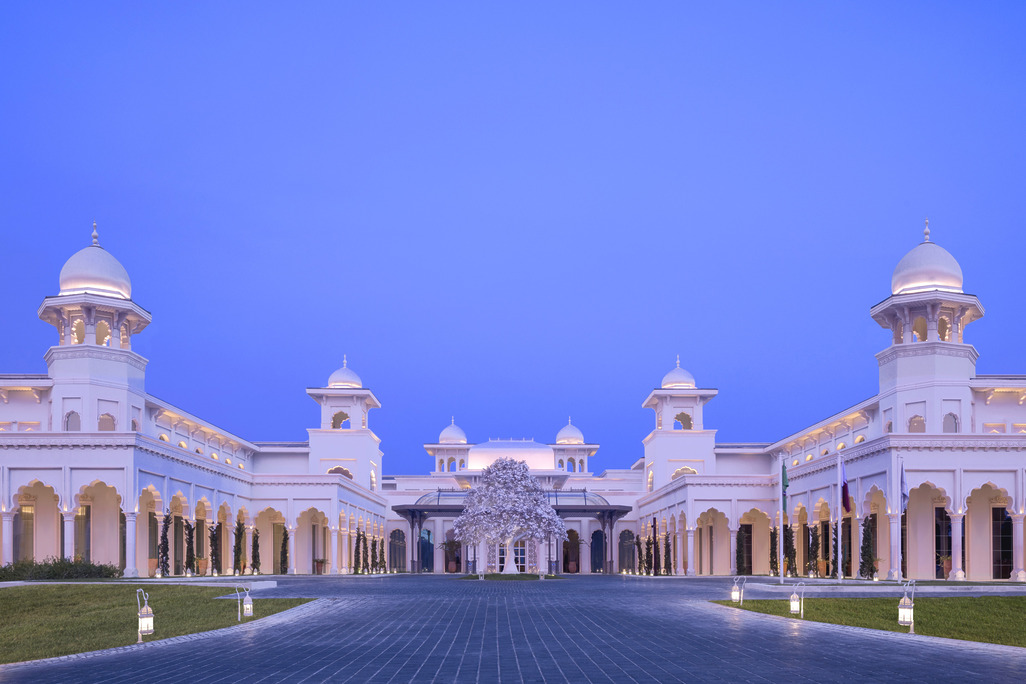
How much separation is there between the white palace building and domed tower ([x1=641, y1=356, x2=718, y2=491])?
0.11 meters

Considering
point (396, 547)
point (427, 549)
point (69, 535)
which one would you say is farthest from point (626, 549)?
point (69, 535)

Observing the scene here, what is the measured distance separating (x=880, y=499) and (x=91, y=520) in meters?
34.0

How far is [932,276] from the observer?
49.1 m

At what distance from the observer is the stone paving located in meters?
12.9

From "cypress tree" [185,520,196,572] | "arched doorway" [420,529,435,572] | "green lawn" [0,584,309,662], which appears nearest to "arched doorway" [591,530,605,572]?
"arched doorway" [420,529,435,572]

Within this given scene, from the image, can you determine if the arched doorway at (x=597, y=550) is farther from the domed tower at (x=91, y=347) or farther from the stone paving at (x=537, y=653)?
the stone paving at (x=537, y=653)

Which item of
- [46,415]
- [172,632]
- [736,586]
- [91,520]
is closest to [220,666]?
[172,632]

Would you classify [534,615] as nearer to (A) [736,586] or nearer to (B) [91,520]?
(A) [736,586]

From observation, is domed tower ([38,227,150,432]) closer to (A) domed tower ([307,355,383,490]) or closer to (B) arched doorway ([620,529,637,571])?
(A) domed tower ([307,355,383,490])

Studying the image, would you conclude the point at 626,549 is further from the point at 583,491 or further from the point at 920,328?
the point at 920,328

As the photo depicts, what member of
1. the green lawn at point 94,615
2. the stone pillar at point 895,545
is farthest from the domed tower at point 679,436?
the green lawn at point 94,615

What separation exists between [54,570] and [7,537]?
13.3 feet

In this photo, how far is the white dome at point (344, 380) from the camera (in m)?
78.2

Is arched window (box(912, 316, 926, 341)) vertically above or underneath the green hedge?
above
